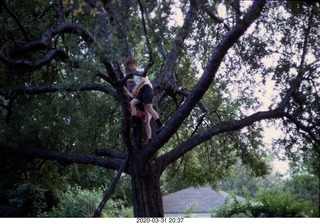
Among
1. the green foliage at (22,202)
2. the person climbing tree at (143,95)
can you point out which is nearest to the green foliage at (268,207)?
the green foliage at (22,202)

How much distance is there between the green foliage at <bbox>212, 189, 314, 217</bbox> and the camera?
1169cm

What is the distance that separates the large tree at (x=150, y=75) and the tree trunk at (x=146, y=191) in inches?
0.6

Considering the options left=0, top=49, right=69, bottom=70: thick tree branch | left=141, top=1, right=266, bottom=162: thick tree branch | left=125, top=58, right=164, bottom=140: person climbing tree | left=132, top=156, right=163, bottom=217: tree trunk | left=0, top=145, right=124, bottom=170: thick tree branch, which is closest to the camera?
A: left=141, top=1, right=266, bottom=162: thick tree branch

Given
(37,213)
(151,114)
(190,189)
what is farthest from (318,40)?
(190,189)

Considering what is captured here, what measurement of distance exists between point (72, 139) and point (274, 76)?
13.1ft

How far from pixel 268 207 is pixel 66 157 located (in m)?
7.27

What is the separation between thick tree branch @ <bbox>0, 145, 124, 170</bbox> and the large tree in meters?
0.02

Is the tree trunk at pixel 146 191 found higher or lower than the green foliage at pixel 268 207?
lower

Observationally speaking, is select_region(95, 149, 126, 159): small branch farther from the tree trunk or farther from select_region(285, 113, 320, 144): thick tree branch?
select_region(285, 113, 320, 144): thick tree branch

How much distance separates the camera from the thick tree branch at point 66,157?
6943 mm

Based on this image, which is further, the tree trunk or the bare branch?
the tree trunk

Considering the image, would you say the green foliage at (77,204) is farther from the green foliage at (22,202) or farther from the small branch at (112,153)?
the small branch at (112,153)

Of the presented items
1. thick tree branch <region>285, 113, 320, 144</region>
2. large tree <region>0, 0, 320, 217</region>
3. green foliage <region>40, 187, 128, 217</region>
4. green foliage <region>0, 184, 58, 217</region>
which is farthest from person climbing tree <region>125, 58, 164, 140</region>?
green foliage <region>40, 187, 128, 217</region>

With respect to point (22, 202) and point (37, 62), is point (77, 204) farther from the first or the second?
point (37, 62)
